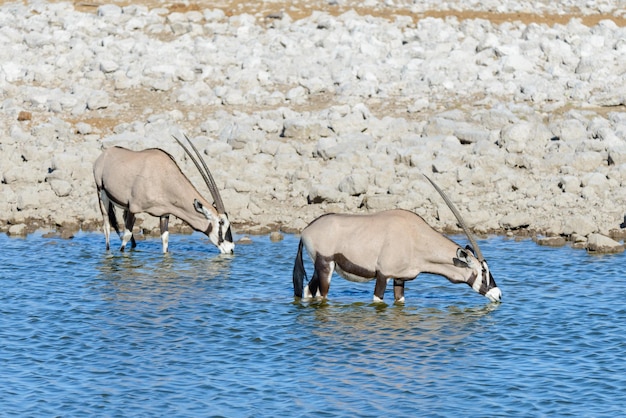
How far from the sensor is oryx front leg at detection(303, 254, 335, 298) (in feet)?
50.0

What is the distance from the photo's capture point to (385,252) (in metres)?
15.1

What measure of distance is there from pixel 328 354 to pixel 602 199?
33.1 ft

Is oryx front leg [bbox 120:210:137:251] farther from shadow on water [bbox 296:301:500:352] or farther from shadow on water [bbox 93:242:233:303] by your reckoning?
shadow on water [bbox 296:301:500:352]

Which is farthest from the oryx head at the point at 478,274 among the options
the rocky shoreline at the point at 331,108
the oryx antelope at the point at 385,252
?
the rocky shoreline at the point at 331,108

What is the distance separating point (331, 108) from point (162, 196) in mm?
8086

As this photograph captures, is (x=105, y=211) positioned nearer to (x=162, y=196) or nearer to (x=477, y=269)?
(x=162, y=196)

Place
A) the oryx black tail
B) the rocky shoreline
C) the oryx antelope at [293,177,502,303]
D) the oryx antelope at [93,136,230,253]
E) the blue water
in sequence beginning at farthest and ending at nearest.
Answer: the rocky shoreline
the oryx antelope at [93,136,230,253]
the oryx black tail
the oryx antelope at [293,177,502,303]
the blue water

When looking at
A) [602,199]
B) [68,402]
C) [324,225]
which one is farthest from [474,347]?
[602,199]

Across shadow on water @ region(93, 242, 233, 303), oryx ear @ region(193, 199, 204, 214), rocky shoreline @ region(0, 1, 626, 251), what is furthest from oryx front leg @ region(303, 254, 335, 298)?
rocky shoreline @ region(0, 1, 626, 251)

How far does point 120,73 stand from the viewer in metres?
30.2

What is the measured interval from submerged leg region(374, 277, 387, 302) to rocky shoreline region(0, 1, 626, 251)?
5.34m

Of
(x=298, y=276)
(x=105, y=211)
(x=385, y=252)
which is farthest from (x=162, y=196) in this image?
(x=385, y=252)

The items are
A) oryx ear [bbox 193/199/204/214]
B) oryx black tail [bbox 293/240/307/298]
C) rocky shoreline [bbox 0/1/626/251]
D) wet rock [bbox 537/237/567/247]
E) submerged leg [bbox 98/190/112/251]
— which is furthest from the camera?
rocky shoreline [bbox 0/1/626/251]

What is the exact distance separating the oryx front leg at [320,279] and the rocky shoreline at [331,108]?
18.7 ft
